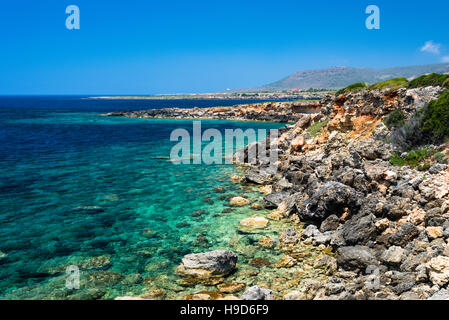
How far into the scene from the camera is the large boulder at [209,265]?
12.8 meters

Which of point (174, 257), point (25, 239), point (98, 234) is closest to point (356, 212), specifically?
point (174, 257)

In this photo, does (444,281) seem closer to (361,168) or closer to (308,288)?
(308,288)

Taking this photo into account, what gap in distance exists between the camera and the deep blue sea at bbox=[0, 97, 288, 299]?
1266 cm

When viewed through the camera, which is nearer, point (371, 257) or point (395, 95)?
point (371, 257)

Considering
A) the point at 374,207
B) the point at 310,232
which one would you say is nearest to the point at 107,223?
the point at 310,232

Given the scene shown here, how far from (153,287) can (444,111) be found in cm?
2029

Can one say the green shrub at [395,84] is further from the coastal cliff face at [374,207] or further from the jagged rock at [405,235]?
the jagged rock at [405,235]

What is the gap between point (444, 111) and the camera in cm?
1912

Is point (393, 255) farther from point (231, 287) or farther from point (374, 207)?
point (231, 287)

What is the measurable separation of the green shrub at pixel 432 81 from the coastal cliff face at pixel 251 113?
63.1 m

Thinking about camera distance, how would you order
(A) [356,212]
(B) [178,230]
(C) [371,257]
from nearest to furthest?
(C) [371,257] < (A) [356,212] < (B) [178,230]

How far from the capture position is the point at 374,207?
15.6 metres

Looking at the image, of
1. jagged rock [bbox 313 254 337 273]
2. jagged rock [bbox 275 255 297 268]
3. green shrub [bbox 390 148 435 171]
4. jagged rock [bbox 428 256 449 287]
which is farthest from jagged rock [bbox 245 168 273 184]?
jagged rock [bbox 428 256 449 287]

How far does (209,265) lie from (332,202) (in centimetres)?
800
